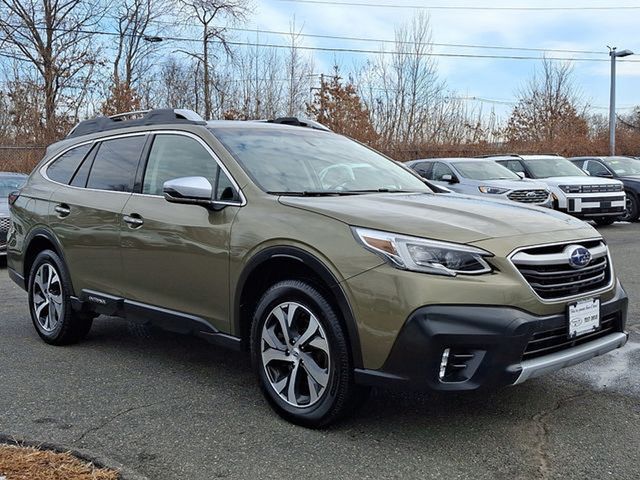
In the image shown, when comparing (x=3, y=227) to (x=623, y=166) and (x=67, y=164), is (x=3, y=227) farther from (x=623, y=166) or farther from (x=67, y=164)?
(x=623, y=166)

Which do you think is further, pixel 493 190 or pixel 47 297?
pixel 493 190

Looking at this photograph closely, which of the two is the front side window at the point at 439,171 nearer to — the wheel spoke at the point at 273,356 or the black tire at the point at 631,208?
the black tire at the point at 631,208

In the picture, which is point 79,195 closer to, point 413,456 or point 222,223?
point 222,223

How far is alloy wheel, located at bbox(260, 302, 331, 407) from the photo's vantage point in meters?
3.41

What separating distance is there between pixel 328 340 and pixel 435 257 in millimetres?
698

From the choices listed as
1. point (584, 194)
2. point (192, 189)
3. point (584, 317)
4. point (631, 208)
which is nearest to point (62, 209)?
point (192, 189)

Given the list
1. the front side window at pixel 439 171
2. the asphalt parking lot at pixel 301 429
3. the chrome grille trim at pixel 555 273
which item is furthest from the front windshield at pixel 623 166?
the chrome grille trim at pixel 555 273

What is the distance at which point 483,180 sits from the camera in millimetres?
13031

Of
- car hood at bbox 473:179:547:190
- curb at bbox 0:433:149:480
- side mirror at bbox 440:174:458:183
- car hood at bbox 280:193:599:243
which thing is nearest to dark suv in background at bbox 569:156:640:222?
car hood at bbox 473:179:547:190

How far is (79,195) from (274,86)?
20651mm

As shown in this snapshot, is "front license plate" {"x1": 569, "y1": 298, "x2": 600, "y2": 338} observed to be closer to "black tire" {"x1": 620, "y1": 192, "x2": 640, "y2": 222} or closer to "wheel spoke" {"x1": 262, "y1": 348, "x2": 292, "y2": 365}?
"wheel spoke" {"x1": 262, "y1": 348, "x2": 292, "y2": 365}

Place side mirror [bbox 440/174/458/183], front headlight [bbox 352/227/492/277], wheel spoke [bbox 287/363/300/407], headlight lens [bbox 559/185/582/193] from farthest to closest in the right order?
headlight lens [bbox 559/185/582/193]
side mirror [bbox 440/174/458/183]
wheel spoke [bbox 287/363/300/407]
front headlight [bbox 352/227/492/277]

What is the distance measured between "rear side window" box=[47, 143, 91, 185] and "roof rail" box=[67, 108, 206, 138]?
184 millimetres

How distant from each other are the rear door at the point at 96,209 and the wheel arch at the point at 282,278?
1.24 m
